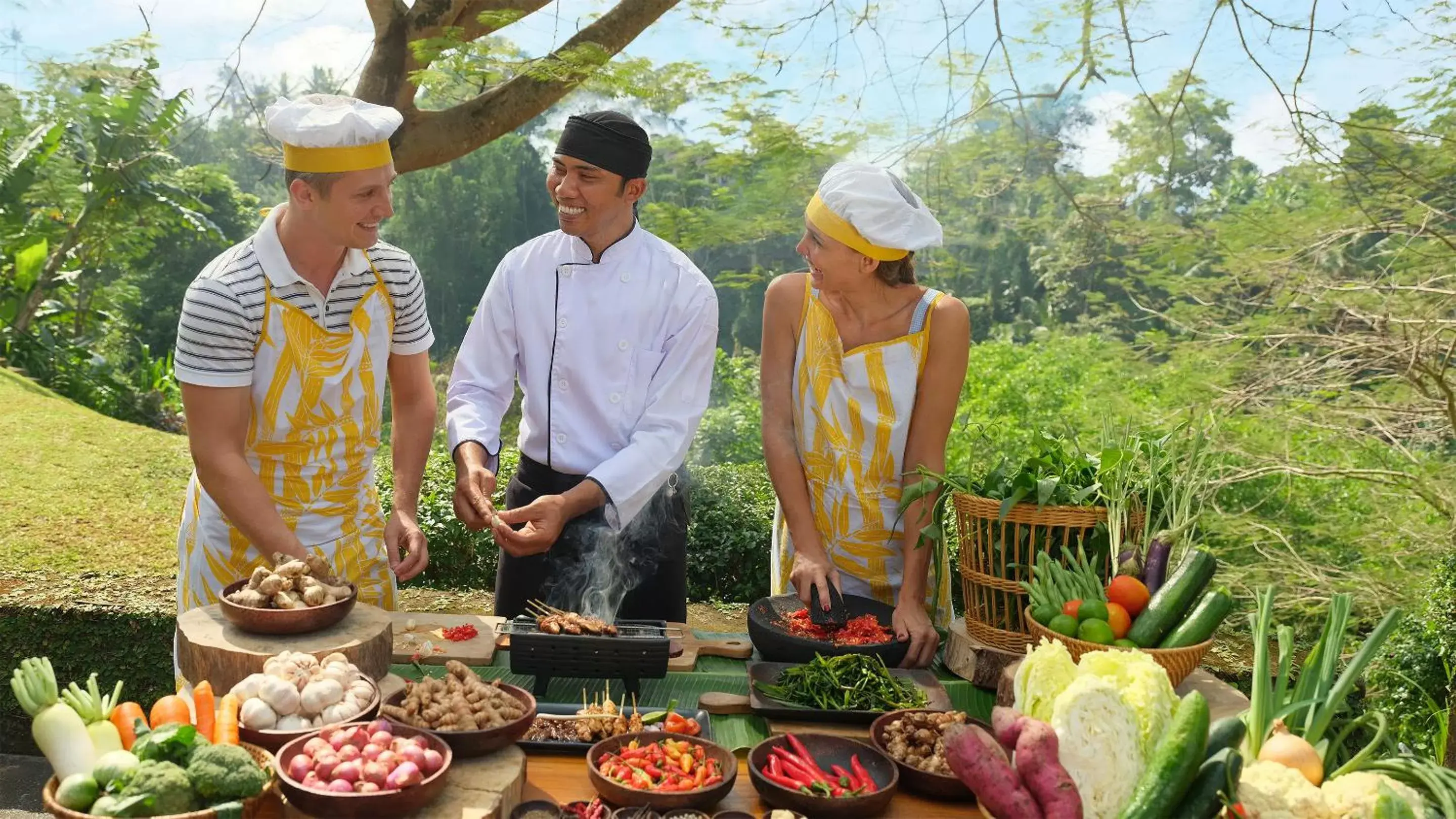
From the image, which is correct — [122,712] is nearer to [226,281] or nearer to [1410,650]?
[226,281]

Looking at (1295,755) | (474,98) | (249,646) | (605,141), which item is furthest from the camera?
(474,98)

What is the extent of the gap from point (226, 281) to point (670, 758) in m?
1.82

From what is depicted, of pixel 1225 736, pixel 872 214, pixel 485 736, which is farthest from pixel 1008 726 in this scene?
pixel 872 214

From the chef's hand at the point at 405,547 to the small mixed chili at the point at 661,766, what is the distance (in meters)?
1.35

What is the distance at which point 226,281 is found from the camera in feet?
10.2

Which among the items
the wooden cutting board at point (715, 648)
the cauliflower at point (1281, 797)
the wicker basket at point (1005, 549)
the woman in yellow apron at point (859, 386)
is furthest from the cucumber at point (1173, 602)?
the wooden cutting board at point (715, 648)

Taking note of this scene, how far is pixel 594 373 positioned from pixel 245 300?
1.16m

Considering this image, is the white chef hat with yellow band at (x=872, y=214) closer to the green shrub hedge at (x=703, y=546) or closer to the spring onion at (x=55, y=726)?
the spring onion at (x=55, y=726)

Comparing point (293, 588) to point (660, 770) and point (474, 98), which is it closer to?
point (660, 770)

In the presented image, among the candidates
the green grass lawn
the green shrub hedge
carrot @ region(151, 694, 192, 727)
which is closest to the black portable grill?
carrot @ region(151, 694, 192, 727)

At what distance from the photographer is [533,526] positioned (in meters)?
3.46

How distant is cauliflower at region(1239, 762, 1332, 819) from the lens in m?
2.03

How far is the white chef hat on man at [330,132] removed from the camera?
3.03 metres

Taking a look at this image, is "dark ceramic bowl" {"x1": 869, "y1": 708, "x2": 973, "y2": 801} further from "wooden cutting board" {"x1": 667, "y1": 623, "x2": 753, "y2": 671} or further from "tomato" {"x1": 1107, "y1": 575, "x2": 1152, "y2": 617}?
"wooden cutting board" {"x1": 667, "y1": 623, "x2": 753, "y2": 671}
